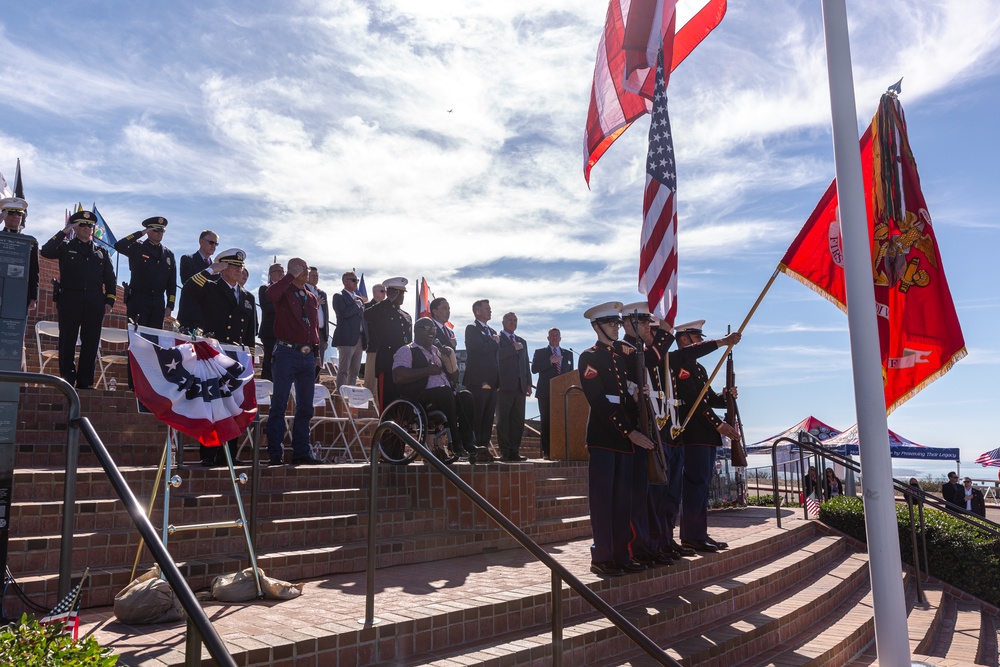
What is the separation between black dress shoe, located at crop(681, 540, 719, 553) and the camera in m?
7.01

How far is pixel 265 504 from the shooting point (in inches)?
238

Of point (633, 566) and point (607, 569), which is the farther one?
point (633, 566)

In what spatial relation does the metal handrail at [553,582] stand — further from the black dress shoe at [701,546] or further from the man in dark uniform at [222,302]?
the man in dark uniform at [222,302]

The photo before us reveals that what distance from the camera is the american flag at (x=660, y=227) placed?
6.54m

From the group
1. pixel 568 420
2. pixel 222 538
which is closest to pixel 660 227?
pixel 222 538

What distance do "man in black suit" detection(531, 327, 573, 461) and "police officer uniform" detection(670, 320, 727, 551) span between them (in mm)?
4587

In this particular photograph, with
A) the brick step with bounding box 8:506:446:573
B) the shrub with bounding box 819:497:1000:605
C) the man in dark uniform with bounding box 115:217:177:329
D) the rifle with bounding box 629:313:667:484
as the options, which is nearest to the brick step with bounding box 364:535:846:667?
the rifle with bounding box 629:313:667:484

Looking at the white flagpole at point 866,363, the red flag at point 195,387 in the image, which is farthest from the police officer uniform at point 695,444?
the red flag at point 195,387

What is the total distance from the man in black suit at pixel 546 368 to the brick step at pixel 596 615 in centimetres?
485

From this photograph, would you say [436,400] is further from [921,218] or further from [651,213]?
[921,218]

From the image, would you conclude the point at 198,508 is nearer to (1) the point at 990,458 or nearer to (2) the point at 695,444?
(2) the point at 695,444

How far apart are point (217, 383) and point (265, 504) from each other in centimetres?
163

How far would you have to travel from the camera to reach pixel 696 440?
7184 mm

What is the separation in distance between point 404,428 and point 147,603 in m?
3.53
